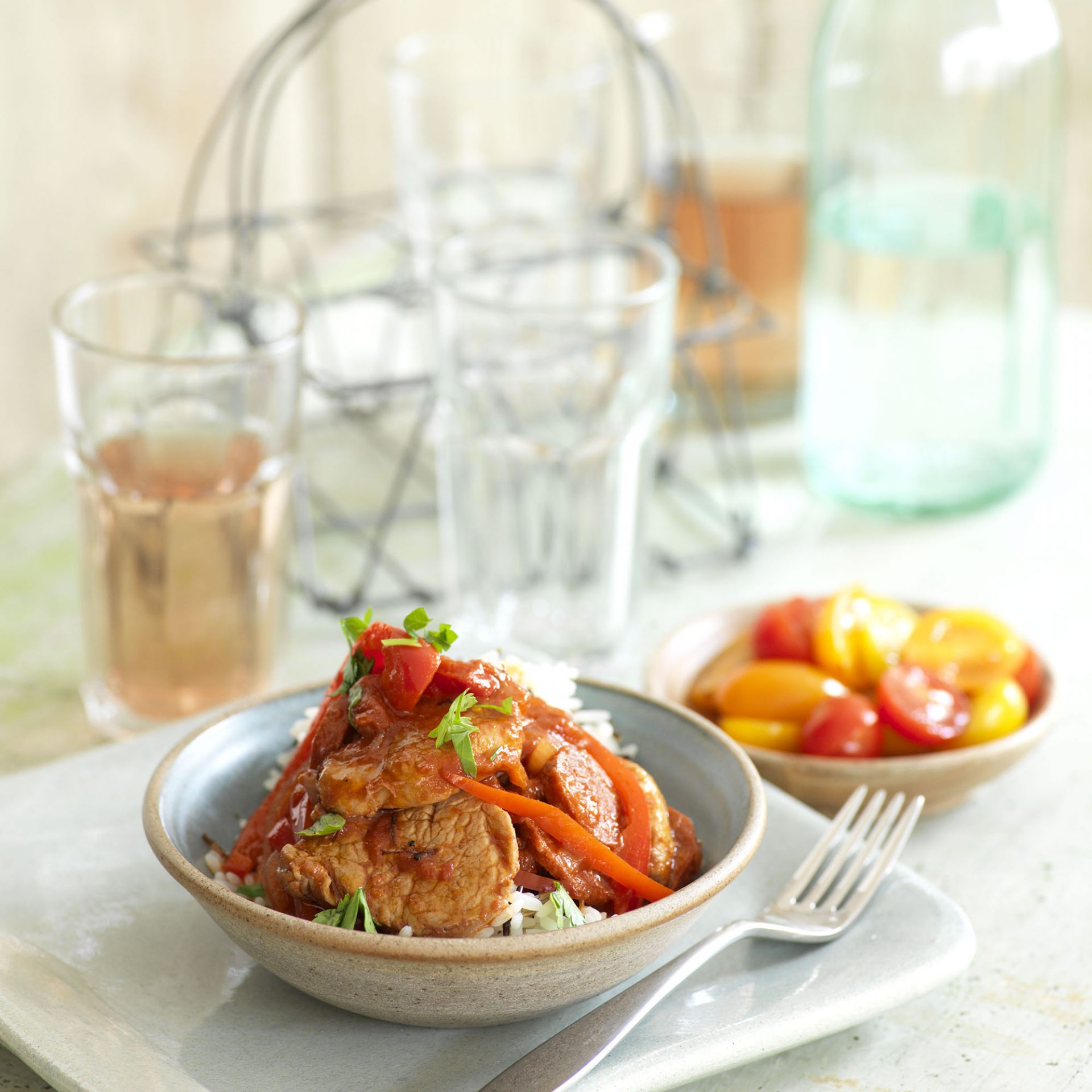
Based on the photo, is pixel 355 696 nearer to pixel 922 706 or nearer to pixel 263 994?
pixel 263 994

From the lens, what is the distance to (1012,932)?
0.82 m

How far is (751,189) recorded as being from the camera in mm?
1552

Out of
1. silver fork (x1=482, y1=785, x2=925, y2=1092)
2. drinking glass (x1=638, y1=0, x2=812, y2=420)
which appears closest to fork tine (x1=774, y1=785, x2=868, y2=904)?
silver fork (x1=482, y1=785, x2=925, y2=1092)

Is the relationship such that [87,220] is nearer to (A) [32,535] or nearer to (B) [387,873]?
(A) [32,535]

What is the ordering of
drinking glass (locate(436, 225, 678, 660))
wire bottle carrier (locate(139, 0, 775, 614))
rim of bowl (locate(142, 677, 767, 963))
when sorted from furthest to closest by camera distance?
wire bottle carrier (locate(139, 0, 775, 614)), drinking glass (locate(436, 225, 678, 660)), rim of bowl (locate(142, 677, 767, 963))

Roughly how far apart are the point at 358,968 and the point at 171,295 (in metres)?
0.63

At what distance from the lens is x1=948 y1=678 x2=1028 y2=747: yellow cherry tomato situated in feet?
2.93

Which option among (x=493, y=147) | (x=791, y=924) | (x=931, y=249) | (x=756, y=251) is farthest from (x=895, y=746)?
(x=493, y=147)

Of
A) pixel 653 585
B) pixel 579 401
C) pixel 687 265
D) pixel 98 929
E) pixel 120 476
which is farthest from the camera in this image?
pixel 687 265

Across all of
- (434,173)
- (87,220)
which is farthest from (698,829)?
(87,220)

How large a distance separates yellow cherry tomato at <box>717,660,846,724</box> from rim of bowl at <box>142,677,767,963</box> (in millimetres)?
240

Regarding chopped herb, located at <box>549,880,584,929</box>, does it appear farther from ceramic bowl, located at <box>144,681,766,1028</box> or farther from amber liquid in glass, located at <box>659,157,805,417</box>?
amber liquid in glass, located at <box>659,157,805,417</box>

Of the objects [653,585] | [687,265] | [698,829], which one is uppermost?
[687,265]

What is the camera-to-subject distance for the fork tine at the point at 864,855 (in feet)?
2.40
